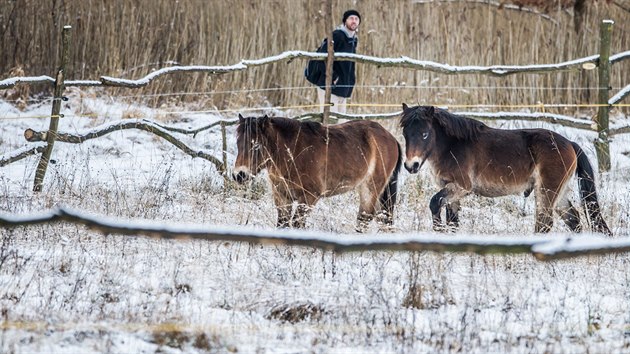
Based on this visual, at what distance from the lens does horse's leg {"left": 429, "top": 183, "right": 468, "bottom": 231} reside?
763 cm

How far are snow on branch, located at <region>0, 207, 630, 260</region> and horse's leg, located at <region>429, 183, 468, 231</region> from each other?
12.7 ft

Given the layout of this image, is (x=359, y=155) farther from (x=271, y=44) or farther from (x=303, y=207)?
(x=271, y=44)

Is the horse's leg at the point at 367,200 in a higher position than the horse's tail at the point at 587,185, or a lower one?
lower

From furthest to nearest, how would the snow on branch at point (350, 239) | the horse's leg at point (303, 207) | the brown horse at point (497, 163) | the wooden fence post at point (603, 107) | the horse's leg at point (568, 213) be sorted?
1. the wooden fence post at point (603, 107)
2. the horse's leg at point (568, 213)
3. the brown horse at point (497, 163)
4. the horse's leg at point (303, 207)
5. the snow on branch at point (350, 239)

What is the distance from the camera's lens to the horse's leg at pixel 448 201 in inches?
300

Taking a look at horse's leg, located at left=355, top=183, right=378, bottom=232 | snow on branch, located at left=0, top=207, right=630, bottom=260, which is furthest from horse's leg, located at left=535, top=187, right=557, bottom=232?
snow on branch, located at left=0, top=207, right=630, bottom=260

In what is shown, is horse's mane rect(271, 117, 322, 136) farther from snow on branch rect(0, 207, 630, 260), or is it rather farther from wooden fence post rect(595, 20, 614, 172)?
wooden fence post rect(595, 20, 614, 172)

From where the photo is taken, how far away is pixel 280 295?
5023mm

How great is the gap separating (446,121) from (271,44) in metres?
6.29

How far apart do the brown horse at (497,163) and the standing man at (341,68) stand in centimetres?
336

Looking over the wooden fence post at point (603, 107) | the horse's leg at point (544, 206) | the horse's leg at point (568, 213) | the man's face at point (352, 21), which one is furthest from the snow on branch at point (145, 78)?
the wooden fence post at point (603, 107)

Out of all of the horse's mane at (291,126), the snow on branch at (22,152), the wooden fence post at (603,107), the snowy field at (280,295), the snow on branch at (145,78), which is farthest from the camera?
the wooden fence post at (603,107)

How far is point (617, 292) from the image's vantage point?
214 inches

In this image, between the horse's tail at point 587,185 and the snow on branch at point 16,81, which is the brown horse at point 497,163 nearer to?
the horse's tail at point 587,185
